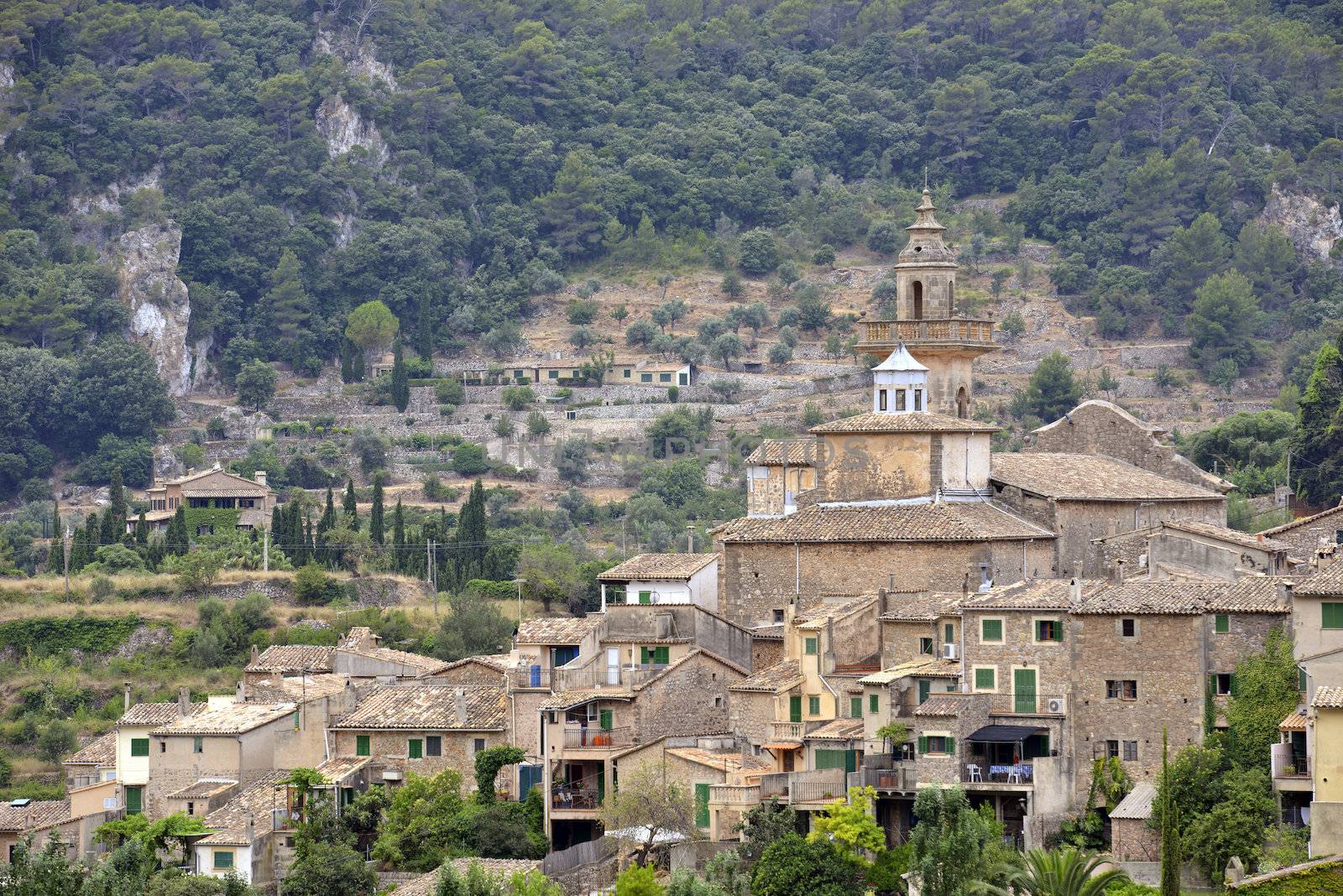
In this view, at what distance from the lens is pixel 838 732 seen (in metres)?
51.2

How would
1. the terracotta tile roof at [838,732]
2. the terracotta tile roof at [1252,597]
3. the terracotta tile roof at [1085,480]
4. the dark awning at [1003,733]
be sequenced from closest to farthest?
the terracotta tile roof at [1252,597] → the dark awning at [1003,733] → the terracotta tile roof at [838,732] → the terracotta tile roof at [1085,480]

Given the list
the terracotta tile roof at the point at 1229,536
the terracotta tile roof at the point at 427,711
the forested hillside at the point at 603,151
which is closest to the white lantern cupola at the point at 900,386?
the terracotta tile roof at the point at 1229,536

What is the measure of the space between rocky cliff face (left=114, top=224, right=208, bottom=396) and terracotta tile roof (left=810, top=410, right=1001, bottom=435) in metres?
72.2

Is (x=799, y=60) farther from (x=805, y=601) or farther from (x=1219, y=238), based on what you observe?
(x=805, y=601)

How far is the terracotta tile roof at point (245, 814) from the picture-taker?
5431cm

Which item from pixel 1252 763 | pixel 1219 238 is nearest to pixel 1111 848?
pixel 1252 763

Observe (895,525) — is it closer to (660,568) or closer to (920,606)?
(920,606)

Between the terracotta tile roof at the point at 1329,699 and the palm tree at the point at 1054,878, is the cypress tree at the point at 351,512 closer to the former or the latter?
the palm tree at the point at 1054,878

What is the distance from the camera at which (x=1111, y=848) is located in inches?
1884

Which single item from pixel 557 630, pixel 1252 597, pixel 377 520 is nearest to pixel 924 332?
pixel 557 630

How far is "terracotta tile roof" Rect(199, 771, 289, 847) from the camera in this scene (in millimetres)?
54312

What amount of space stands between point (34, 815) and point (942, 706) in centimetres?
2022

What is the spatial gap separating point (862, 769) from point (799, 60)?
108 meters

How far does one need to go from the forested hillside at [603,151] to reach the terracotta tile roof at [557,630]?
211 feet
